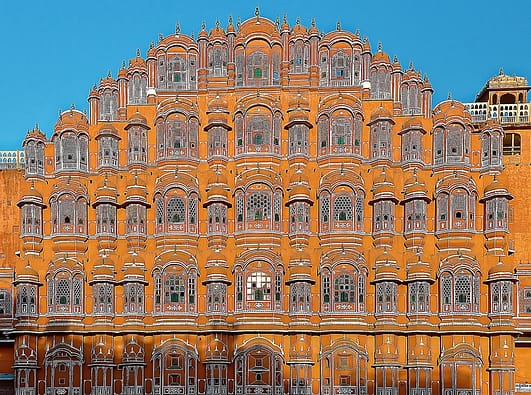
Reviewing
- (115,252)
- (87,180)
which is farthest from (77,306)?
(87,180)

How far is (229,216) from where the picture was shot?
38812 millimetres

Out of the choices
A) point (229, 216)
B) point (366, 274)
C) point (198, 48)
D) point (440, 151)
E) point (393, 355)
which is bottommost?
point (393, 355)

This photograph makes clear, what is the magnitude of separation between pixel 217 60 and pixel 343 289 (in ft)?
42.7

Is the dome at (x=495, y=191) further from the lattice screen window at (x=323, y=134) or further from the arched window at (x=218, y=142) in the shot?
the arched window at (x=218, y=142)

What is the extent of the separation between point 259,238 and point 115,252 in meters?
7.14

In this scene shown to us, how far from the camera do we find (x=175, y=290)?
3838cm

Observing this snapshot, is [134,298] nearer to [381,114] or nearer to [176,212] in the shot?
[176,212]

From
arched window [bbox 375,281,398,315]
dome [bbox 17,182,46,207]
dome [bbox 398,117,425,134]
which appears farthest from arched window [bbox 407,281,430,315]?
dome [bbox 17,182,46,207]

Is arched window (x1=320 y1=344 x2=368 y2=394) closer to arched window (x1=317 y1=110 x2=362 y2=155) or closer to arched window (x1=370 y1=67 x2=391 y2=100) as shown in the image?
arched window (x1=317 y1=110 x2=362 y2=155)

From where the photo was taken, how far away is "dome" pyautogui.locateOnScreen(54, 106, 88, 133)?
3994cm

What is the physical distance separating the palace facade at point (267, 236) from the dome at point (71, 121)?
0.07m

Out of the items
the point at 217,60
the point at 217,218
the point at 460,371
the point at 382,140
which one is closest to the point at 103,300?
the point at 217,218

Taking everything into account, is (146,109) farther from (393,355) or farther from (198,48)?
(393,355)

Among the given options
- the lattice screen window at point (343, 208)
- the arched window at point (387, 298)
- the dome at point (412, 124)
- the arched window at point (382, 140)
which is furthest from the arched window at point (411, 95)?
the arched window at point (387, 298)
